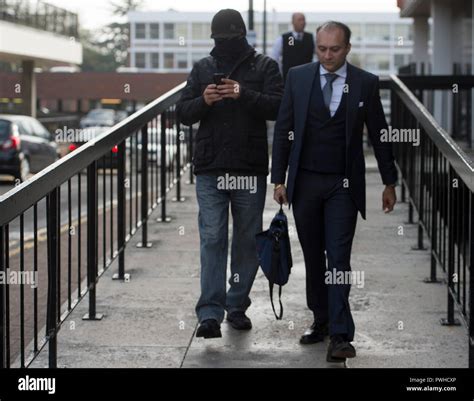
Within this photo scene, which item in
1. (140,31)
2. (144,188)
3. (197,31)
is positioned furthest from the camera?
(140,31)

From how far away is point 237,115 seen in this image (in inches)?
269

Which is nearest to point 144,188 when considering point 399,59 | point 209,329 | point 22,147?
point 209,329

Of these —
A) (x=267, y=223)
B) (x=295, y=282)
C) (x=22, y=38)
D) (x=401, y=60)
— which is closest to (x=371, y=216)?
(x=267, y=223)

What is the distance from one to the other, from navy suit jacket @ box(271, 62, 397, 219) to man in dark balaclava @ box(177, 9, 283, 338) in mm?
324

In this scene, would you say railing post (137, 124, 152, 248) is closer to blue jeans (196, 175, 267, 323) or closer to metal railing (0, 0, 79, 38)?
blue jeans (196, 175, 267, 323)

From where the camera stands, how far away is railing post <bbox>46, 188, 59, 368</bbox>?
5.82 m

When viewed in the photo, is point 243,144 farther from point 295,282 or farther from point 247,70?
point 295,282

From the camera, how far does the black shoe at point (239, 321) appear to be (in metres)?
7.03

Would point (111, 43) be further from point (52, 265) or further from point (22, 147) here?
point (52, 265)

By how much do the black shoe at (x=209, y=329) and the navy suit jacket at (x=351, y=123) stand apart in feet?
2.76

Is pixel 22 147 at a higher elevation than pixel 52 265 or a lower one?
higher

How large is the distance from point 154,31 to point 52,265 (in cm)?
11567

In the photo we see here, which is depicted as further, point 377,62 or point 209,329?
point 377,62

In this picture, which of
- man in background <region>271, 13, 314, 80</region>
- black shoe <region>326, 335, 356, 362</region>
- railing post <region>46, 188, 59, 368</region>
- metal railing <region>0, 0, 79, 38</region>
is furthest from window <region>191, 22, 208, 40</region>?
railing post <region>46, 188, 59, 368</region>
